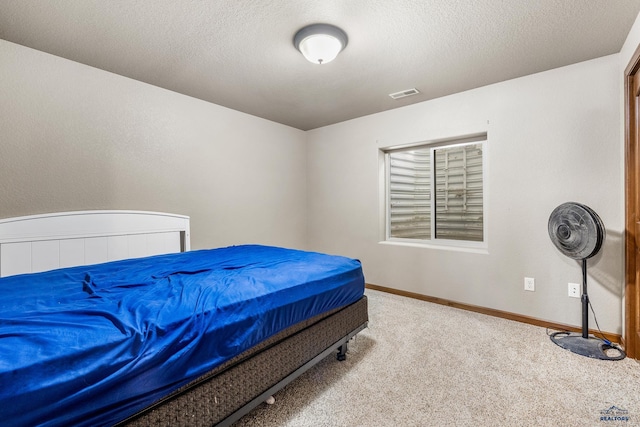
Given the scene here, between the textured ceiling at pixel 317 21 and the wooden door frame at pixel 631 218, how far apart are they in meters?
0.45

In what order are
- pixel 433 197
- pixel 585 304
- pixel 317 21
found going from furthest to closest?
pixel 433 197
pixel 585 304
pixel 317 21

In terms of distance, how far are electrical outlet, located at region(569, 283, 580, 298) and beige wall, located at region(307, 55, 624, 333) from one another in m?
0.04

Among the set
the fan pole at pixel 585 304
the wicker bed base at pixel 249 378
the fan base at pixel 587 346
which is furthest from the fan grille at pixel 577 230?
the wicker bed base at pixel 249 378

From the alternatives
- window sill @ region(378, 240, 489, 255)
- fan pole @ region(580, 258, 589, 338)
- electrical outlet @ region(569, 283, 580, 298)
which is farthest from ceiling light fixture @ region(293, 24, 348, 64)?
electrical outlet @ region(569, 283, 580, 298)

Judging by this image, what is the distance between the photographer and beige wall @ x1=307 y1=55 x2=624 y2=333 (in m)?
2.37

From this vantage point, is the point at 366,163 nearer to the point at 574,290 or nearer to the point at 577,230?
the point at 577,230

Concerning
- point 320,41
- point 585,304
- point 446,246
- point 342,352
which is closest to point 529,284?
point 585,304

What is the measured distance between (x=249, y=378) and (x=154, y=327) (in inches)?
21.6

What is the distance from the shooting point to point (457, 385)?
71.0 inches

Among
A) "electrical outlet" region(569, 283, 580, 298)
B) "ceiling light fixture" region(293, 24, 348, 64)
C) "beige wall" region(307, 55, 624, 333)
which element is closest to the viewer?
"ceiling light fixture" region(293, 24, 348, 64)

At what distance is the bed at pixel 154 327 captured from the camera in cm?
89

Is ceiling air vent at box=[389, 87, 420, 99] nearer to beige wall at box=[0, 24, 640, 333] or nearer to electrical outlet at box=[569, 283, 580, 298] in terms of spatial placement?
beige wall at box=[0, 24, 640, 333]

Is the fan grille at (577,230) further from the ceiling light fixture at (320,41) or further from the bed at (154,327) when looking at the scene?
the ceiling light fixture at (320,41)

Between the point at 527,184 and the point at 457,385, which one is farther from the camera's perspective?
the point at 527,184
